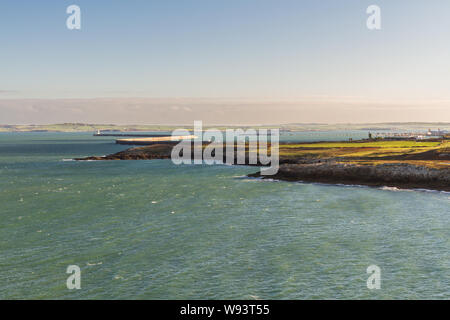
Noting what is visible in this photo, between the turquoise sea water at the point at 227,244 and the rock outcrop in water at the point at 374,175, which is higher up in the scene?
the rock outcrop in water at the point at 374,175

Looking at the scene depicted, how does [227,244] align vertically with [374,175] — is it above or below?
below

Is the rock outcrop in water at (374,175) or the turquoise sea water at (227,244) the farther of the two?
the rock outcrop in water at (374,175)

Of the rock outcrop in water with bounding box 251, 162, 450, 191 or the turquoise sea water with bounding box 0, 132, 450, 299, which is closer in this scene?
the turquoise sea water with bounding box 0, 132, 450, 299

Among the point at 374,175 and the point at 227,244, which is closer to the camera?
the point at 227,244

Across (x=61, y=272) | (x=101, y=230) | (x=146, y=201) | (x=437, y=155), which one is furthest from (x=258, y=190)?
(x=437, y=155)

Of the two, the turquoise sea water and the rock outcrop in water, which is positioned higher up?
the rock outcrop in water
